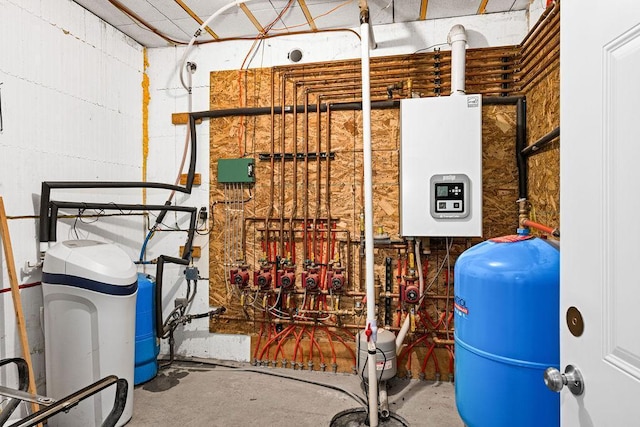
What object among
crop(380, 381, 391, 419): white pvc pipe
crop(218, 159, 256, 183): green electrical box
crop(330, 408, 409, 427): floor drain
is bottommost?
crop(330, 408, 409, 427): floor drain

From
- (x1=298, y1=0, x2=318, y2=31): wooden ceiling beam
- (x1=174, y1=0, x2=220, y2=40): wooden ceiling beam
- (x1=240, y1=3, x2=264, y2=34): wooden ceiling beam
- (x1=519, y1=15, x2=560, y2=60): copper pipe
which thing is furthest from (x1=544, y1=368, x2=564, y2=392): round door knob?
Answer: (x1=174, y1=0, x2=220, y2=40): wooden ceiling beam

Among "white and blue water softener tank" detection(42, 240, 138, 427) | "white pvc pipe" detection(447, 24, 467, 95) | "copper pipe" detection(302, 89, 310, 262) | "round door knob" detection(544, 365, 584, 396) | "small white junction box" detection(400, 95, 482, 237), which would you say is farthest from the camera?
"copper pipe" detection(302, 89, 310, 262)

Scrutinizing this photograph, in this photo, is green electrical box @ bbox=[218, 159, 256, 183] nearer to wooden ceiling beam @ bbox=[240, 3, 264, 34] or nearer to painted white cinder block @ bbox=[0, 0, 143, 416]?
painted white cinder block @ bbox=[0, 0, 143, 416]

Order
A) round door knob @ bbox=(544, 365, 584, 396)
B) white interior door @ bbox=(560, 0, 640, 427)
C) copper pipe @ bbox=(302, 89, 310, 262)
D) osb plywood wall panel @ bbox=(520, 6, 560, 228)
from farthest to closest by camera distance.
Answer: copper pipe @ bbox=(302, 89, 310, 262) → osb plywood wall panel @ bbox=(520, 6, 560, 228) → round door knob @ bbox=(544, 365, 584, 396) → white interior door @ bbox=(560, 0, 640, 427)

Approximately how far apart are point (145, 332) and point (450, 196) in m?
2.47

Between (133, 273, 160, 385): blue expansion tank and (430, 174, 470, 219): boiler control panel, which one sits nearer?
(430, 174, 470, 219): boiler control panel

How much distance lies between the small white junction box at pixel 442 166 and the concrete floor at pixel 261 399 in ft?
3.90

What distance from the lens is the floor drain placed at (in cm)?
224

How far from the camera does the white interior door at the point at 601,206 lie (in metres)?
0.68

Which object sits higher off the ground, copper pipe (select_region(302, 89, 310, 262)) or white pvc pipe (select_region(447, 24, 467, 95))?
white pvc pipe (select_region(447, 24, 467, 95))

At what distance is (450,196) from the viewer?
8.13 feet

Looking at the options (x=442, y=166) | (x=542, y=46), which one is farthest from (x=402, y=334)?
(x=542, y=46)

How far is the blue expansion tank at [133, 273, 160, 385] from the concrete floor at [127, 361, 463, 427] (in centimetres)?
10

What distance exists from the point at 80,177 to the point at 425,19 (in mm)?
2965
